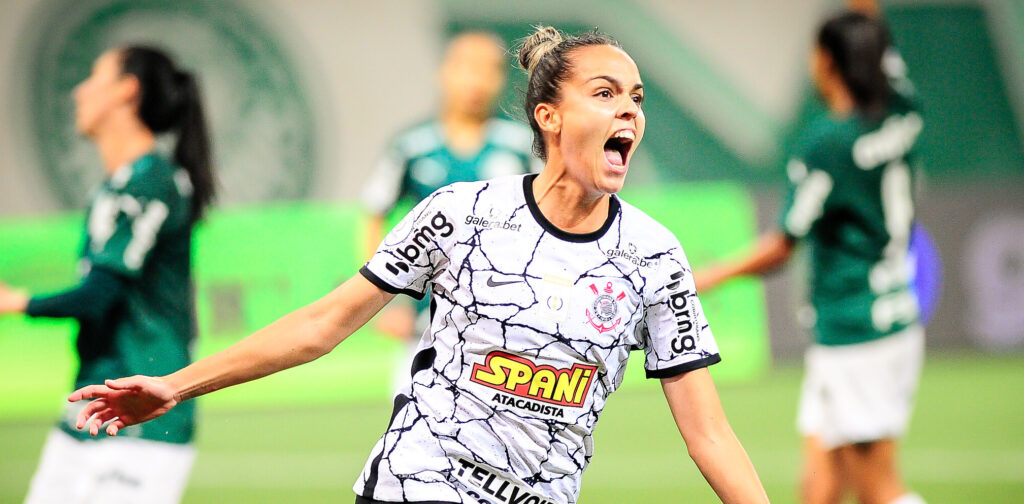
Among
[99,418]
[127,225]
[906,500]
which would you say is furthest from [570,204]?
[906,500]

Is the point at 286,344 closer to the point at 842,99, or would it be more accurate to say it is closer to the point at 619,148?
the point at 619,148

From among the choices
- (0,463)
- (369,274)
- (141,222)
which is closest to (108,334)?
(141,222)

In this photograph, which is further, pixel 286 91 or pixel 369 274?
pixel 286 91

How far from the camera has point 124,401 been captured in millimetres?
3211

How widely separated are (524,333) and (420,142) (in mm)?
3796

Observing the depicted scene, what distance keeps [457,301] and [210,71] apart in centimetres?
1224

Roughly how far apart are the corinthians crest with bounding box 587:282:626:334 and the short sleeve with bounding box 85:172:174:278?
197cm

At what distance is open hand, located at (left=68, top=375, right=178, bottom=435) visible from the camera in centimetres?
316

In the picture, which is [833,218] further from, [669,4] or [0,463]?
[669,4]

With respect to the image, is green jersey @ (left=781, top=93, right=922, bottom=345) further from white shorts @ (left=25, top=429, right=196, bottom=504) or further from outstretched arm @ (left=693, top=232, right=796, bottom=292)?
white shorts @ (left=25, top=429, right=196, bottom=504)

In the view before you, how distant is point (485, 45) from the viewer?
22.3 feet

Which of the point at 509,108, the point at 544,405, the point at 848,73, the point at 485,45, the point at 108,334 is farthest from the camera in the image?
the point at 485,45

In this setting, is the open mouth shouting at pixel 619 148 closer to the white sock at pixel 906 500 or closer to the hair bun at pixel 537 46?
the hair bun at pixel 537 46

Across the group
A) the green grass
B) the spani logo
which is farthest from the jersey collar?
the green grass
